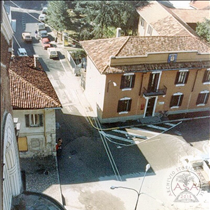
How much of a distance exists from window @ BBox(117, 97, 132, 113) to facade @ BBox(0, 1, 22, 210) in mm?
16977

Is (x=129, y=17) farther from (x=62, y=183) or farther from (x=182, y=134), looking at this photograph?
(x=62, y=183)

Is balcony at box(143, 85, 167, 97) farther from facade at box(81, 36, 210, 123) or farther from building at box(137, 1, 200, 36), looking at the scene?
building at box(137, 1, 200, 36)

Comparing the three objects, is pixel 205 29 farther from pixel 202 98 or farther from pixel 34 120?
pixel 34 120

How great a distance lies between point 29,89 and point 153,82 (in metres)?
16.3

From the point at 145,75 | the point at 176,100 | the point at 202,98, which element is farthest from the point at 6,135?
the point at 202,98

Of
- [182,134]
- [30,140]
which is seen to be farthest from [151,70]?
[30,140]

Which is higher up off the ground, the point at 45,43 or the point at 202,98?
the point at 202,98

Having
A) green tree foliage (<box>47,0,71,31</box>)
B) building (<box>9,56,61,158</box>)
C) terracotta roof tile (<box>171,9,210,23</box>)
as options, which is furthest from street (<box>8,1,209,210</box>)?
terracotta roof tile (<box>171,9,210,23</box>)

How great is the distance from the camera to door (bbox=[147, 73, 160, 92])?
37.2 meters

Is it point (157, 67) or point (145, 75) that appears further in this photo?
point (145, 75)

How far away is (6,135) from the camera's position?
1927 cm

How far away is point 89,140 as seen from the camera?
35750 mm

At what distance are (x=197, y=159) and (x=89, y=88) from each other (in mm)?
17826

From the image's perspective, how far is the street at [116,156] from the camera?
2892 cm
